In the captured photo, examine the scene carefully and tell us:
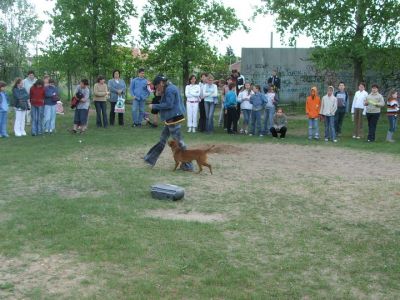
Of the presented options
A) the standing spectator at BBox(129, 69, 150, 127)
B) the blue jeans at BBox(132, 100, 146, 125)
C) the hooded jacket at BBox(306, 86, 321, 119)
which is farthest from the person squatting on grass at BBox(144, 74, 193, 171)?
the blue jeans at BBox(132, 100, 146, 125)

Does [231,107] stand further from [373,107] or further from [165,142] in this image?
[165,142]

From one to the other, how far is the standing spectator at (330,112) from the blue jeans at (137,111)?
5985 mm

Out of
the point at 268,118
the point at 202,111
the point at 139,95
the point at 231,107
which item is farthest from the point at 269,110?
the point at 139,95

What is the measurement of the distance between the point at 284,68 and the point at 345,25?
7.19 m

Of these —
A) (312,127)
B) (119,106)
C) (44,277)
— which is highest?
(119,106)

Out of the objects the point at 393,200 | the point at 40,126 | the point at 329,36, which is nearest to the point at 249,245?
the point at 393,200

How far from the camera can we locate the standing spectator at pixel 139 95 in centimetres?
1769

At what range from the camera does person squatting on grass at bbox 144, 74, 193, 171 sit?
10185mm

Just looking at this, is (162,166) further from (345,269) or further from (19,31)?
(19,31)

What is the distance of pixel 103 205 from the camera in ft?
24.6

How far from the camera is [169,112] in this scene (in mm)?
10266

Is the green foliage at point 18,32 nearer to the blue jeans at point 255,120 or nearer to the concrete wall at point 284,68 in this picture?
the concrete wall at point 284,68

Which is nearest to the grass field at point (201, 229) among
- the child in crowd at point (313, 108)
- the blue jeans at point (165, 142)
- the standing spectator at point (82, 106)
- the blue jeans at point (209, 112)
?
the blue jeans at point (165, 142)

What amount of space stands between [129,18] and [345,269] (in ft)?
66.5
